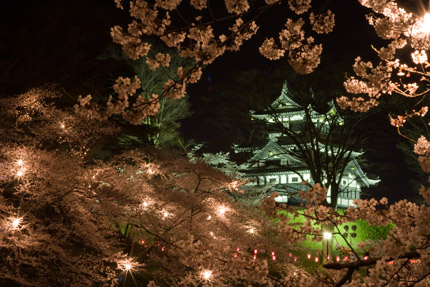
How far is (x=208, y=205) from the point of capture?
9.66m

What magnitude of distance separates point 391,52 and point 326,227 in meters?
10.8

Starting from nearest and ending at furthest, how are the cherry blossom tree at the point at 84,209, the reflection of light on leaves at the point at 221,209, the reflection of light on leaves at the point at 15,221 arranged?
the reflection of light on leaves at the point at 15,221, the cherry blossom tree at the point at 84,209, the reflection of light on leaves at the point at 221,209

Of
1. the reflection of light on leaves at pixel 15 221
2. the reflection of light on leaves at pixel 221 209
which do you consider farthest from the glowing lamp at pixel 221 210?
the reflection of light on leaves at pixel 15 221

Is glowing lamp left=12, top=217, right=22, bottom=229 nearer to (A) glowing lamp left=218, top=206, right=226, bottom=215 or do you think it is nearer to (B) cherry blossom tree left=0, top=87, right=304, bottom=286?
(B) cherry blossom tree left=0, top=87, right=304, bottom=286

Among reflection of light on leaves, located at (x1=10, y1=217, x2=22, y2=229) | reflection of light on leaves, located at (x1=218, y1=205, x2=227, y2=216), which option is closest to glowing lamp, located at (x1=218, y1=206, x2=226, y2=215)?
reflection of light on leaves, located at (x1=218, y1=205, x2=227, y2=216)

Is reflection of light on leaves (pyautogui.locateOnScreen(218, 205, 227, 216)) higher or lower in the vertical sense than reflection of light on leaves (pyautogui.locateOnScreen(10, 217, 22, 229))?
higher

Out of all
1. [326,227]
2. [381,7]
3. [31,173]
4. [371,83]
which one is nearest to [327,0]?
[381,7]

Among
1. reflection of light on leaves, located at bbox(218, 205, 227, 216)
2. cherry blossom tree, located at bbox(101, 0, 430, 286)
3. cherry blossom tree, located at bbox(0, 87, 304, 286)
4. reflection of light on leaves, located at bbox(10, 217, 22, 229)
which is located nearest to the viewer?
cherry blossom tree, located at bbox(101, 0, 430, 286)

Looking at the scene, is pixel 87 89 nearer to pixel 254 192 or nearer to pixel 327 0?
pixel 327 0

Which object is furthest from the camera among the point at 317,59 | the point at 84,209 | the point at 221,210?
the point at 221,210

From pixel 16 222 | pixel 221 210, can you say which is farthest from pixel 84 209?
pixel 221 210

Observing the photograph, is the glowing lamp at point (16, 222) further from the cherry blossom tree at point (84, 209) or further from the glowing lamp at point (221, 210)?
the glowing lamp at point (221, 210)

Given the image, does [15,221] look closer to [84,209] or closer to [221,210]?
[84,209]

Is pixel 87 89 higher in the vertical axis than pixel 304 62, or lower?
higher
